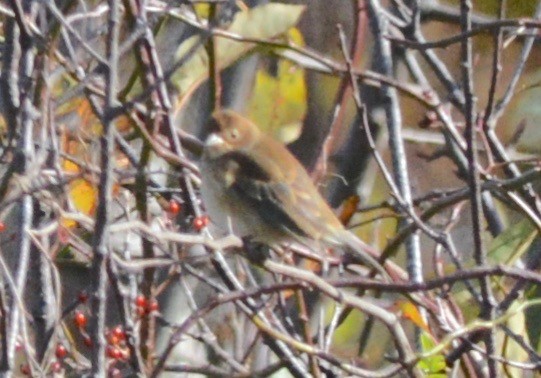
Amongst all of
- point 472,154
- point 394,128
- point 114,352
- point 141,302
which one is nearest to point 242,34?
point 394,128

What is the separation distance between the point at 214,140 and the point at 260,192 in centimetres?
25

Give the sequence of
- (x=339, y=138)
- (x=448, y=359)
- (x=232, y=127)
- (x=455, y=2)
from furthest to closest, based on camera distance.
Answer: (x=455, y=2), (x=339, y=138), (x=232, y=127), (x=448, y=359)

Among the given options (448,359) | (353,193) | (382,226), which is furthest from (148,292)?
(353,193)

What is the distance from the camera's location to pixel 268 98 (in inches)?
162

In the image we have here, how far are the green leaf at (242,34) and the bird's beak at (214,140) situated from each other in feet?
0.59

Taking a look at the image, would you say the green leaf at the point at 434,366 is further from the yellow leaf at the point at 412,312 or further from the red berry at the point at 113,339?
the red berry at the point at 113,339

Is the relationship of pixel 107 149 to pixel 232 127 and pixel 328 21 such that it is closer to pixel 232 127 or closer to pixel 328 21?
pixel 232 127

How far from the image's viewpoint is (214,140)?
12.6ft

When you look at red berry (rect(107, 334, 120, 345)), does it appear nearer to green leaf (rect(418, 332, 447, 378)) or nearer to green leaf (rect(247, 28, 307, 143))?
green leaf (rect(418, 332, 447, 378))

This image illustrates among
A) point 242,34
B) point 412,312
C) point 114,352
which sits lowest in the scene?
point 114,352

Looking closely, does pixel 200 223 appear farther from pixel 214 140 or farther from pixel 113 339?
pixel 214 140

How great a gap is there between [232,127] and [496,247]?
1037mm

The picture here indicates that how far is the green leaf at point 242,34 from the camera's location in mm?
3602

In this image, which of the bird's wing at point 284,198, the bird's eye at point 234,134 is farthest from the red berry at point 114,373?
the bird's eye at point 234,134
